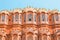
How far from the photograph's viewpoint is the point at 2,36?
1702 inches

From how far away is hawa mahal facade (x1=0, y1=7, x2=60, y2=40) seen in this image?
4331cm

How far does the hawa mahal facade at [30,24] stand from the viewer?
4331 cm

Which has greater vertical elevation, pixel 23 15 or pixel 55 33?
pixel 23 15

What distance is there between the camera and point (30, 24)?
4472cm

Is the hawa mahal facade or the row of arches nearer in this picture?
the row of arches

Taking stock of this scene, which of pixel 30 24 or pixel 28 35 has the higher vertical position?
pixel 30 24

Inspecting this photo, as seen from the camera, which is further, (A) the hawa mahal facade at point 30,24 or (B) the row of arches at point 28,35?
(A) the hawa mahal facade at point 30,24

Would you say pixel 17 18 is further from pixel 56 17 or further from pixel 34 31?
pixel 56 17

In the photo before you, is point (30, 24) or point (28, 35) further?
point (30, 24)

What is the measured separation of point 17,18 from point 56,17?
957 cm

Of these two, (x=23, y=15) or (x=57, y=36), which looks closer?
(x=57, y=36)

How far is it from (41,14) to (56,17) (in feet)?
12.5

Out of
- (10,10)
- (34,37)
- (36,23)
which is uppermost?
(10,10)

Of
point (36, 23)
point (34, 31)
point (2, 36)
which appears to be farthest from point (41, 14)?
point (2, 36)
